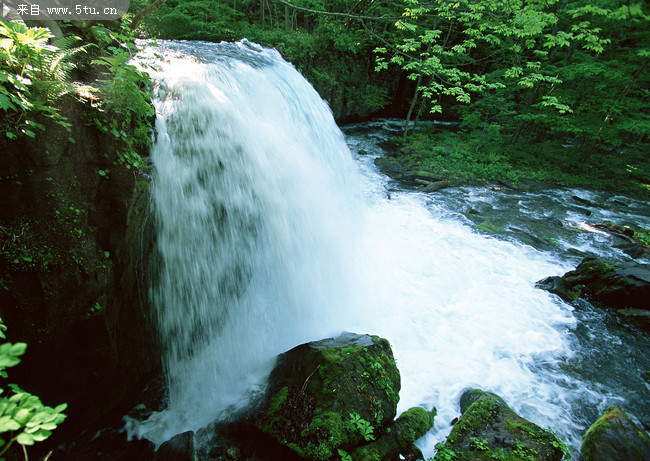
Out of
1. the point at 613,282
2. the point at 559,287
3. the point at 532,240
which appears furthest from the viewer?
the point at 532,240

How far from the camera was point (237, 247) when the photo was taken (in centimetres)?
443

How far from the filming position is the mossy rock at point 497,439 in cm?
317

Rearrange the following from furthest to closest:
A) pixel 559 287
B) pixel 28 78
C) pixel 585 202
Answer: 1. pixel 585 202
2. pixel 559 287
3. pixel 28 78

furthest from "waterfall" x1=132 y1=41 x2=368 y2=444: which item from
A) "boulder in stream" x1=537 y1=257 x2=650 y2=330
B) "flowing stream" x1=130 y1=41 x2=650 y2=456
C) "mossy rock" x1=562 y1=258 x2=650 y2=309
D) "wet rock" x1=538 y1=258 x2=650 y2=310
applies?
"mossy rock" x1=562 y1=258 x2=650 y2=309

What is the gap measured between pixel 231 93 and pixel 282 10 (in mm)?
20350

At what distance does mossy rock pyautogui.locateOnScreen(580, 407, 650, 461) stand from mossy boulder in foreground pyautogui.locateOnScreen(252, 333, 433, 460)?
1.93 m

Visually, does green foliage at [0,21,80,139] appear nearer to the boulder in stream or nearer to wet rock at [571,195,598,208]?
the boulder in stream

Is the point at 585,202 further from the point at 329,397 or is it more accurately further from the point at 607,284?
the point at 329,397

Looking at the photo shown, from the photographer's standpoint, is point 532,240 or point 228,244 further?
point 532,240

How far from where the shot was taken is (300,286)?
5461 mm

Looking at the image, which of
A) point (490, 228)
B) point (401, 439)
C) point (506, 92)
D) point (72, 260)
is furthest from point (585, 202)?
point (72, 260)

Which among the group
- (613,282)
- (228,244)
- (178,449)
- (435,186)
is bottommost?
(178,449)

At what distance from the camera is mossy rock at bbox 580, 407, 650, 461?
346 cm

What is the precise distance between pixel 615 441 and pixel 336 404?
3.44 meters
